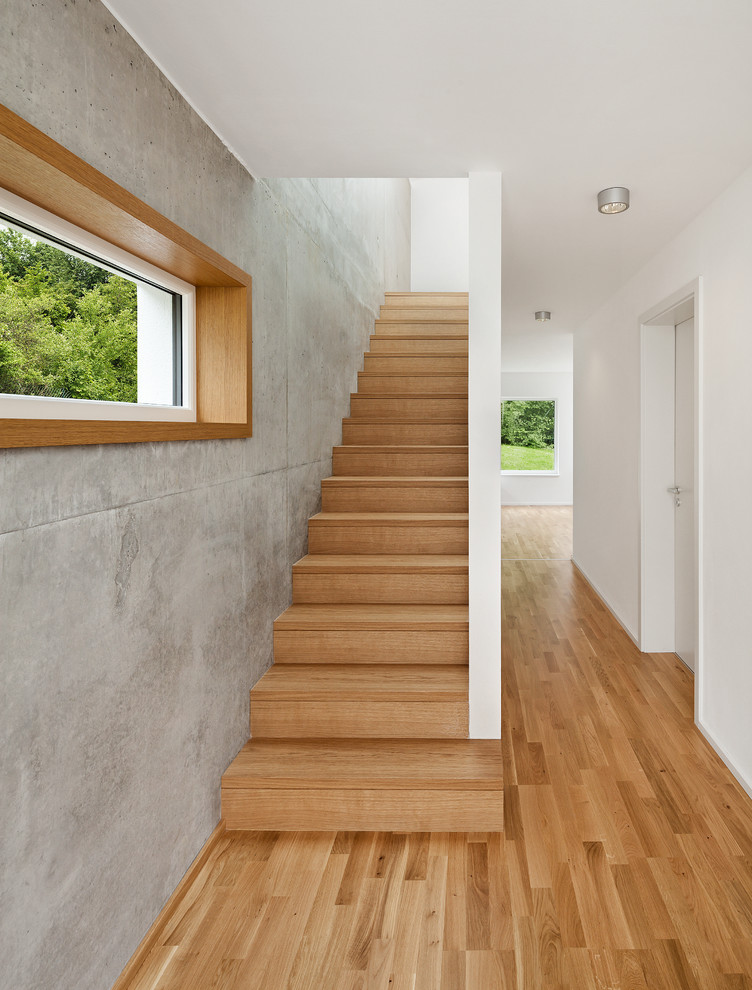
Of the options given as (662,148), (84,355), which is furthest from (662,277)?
(84,355)

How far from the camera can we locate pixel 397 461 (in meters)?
4.21

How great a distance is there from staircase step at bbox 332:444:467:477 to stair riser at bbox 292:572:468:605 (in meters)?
1.07

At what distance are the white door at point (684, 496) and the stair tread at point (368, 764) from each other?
6.35 feet

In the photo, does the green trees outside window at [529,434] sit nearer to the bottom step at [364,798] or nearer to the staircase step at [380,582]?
the staircase step at [380,582]

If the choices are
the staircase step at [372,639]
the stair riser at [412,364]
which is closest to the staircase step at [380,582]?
the staircase step at [372,639]

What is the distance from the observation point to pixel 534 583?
6.09 m

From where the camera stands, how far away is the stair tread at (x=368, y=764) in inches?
91.7

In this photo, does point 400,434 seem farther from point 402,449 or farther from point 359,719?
point 359,719

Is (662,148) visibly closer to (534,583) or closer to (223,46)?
(223,46)

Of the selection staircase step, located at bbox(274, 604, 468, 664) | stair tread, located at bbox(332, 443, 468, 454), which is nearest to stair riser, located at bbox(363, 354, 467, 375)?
stair tread, located at bbox(332, 443, 468, 454)

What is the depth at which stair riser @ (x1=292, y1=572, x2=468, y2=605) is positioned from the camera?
3201 millimetres

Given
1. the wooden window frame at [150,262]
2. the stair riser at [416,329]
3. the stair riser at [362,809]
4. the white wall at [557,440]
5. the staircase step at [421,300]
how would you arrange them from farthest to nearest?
the white wall at [557,440], the staircase step at [421,300], the stair riser at [416,329], the stair riser at [362,809], the wooden window frame at [150,262]

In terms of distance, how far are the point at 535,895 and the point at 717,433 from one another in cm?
198

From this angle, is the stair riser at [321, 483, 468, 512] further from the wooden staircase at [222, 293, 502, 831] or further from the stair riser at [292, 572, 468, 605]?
the stair riser at [292, 572, 468, 605]
